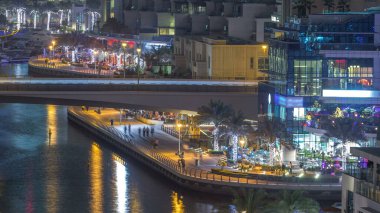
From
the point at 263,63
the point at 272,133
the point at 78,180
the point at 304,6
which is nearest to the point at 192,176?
the point at 272,133

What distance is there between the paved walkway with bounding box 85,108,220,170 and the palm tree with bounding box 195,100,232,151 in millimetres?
1122

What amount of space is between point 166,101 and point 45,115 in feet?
61.0

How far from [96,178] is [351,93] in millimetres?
11035

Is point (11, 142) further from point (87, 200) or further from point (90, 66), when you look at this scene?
point (90, 66)

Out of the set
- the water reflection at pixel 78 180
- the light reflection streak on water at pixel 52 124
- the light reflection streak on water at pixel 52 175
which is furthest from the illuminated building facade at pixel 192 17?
the water reflection at pixel 78 180

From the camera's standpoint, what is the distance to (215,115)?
60188mm

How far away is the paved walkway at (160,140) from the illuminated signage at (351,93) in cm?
531

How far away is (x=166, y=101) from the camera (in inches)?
2516

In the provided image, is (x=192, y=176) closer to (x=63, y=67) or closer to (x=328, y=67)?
(x=328, y=67)

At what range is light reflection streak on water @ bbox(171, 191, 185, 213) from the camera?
49250 millimetres

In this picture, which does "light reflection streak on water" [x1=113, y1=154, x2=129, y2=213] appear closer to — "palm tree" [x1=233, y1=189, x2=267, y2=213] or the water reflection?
the water reflection

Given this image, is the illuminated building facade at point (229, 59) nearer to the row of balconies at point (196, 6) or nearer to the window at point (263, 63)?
the window at point (263, 63)

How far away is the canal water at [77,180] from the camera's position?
164ft

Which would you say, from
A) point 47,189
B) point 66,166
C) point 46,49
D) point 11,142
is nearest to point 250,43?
point 11,142
